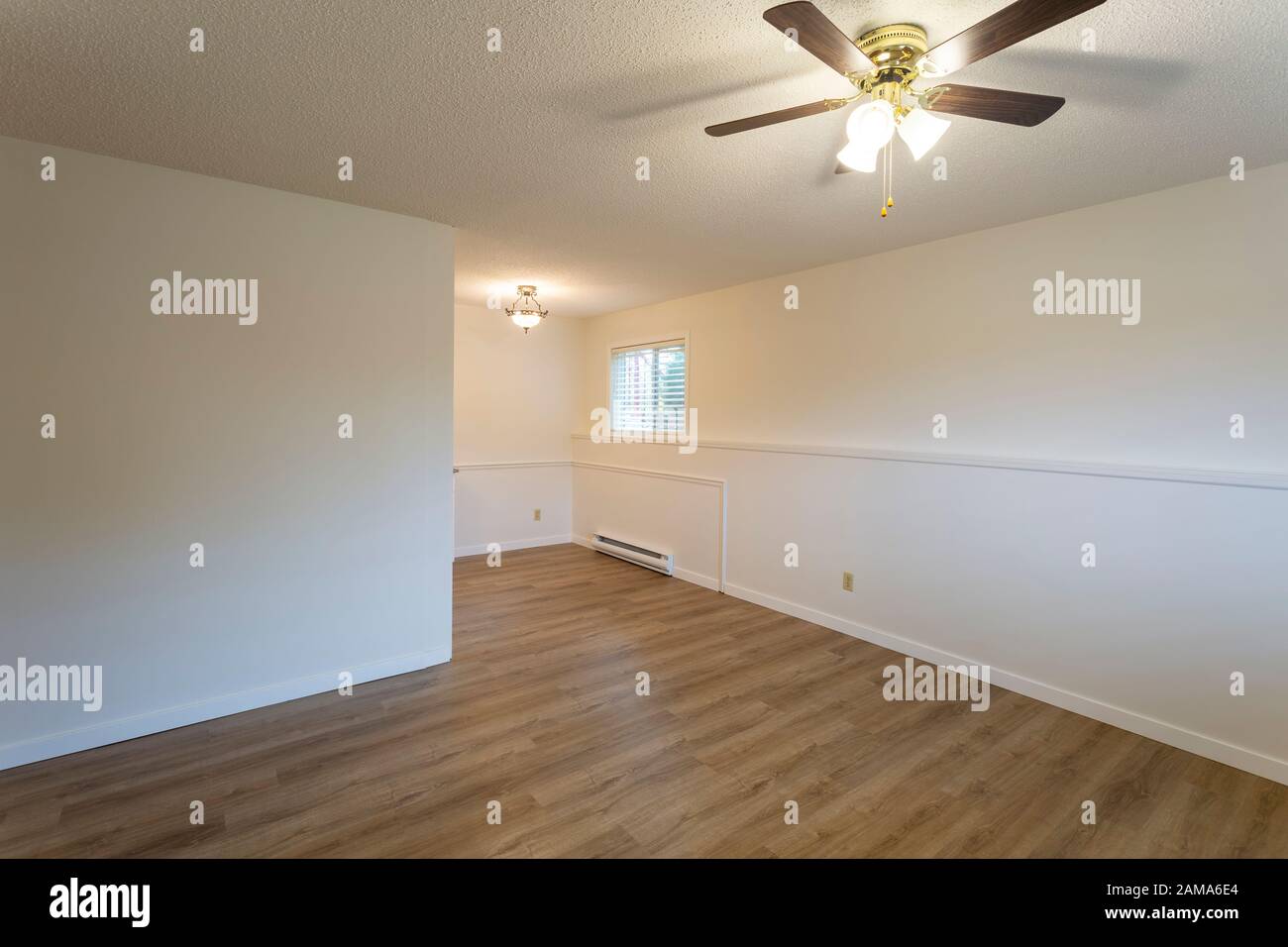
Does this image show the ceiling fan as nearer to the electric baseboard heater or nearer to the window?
the window

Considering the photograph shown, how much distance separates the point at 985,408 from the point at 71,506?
425cm

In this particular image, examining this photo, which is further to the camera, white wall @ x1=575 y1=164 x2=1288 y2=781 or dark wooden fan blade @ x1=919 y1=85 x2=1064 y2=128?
white wall @ x1=575 y1=164 x2=1288 y2=781

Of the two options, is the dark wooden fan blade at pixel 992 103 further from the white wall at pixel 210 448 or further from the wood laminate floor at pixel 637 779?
the white wall at pixel 210 448

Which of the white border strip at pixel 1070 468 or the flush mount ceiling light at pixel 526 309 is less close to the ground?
the flush mount ceiling light at pixel 526 309

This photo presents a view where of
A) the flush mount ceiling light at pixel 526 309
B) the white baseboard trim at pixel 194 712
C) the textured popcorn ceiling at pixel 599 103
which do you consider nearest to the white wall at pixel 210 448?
the white baseboard trim at pixel 194 712

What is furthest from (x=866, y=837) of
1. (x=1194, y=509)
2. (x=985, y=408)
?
(x=985, y=408)

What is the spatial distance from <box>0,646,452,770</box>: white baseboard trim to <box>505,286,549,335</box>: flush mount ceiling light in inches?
110

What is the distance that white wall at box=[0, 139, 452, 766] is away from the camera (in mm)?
2268

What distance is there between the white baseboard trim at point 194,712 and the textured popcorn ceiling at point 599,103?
2257mm

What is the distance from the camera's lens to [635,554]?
5.37 metres

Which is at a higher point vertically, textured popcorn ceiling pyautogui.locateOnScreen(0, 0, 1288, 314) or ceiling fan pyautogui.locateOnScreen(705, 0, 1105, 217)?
textured popcorn ceiling pyautogui.locateOnScreen(0, 0, 1288, 314)

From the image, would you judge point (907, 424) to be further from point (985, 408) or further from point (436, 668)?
point (436, 668)

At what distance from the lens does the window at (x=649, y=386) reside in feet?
16.9

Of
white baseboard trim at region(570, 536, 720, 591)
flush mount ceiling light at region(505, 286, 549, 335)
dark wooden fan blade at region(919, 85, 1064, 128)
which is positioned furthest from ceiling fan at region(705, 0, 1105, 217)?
white baseboard trim at region(570, 536, 720, 591)
